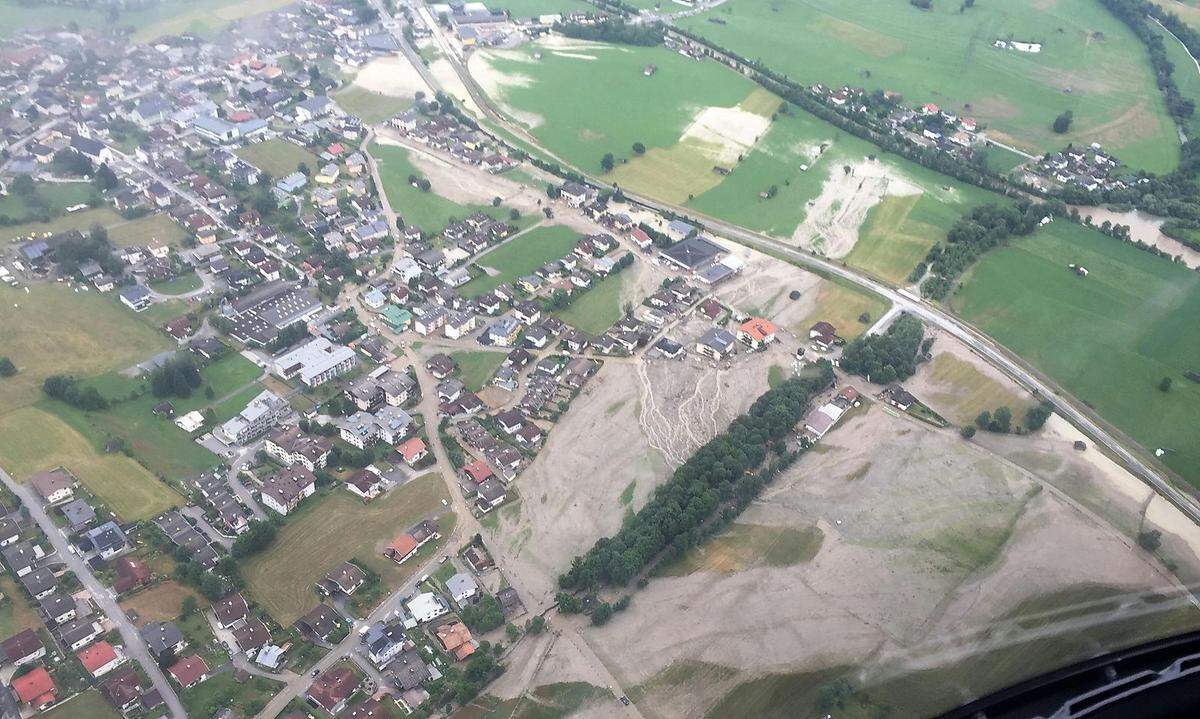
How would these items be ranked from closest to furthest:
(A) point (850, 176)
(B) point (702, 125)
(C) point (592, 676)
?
1. (C) point (592, 676)
2. (A) point (850, 176)
3. (B) point (702, 125)

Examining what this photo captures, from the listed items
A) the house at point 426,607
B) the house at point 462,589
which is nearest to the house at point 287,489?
the house at point 426,607

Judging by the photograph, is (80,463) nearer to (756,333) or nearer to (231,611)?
(231,611)

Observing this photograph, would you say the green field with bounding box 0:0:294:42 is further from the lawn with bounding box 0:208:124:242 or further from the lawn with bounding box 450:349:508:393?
the lawn with bounding box 450:349:508:393

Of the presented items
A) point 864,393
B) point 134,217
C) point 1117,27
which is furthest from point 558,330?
point 1117,27

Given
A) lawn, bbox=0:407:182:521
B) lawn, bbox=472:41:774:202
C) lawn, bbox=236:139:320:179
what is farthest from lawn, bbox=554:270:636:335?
lawn, bbox=236:139:320:179

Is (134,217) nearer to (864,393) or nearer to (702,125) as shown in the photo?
(702,125)

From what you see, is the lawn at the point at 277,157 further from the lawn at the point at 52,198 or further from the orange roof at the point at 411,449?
the orange roof at the point at 411,449

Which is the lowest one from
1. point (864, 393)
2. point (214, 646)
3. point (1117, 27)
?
point (214, 646)
